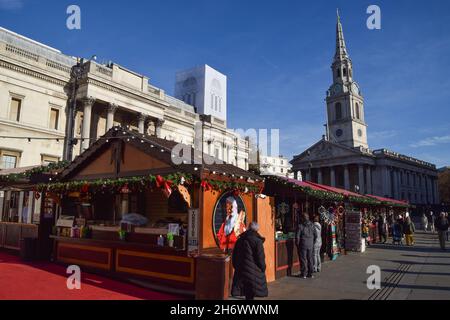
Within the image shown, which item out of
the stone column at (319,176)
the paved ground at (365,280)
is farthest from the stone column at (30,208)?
the stone column at (319,176)

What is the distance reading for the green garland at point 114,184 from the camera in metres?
7.78

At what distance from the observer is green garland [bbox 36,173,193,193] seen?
778cm

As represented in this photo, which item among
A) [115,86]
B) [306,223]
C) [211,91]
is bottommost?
[306,223]

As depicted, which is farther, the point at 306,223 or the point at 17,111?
the point at 17,111

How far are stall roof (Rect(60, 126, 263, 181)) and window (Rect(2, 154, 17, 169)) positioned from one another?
52.9 ft

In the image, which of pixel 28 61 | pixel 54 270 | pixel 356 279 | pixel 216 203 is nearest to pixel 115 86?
pixel 28 61

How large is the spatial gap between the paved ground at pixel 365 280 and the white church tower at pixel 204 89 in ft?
166

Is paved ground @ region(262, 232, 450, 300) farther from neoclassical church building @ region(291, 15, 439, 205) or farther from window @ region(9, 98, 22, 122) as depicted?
neoclassical church building @ region(291, 15, 439, 205)

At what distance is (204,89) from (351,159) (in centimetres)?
3444

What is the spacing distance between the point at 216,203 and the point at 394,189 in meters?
72.5

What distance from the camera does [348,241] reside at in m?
16.8

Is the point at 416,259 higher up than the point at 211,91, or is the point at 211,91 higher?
Result: the point at 211,91
